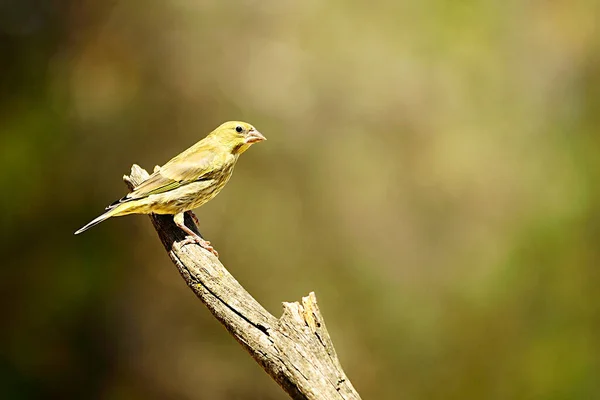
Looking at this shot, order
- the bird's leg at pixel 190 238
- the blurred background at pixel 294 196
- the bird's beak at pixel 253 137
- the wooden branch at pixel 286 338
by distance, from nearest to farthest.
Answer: the wooden branch at pixel 286 338, the bird's leg at pixel 190 238, the bird's beak at pixel 253 137, the blurred background at pixel 294 196

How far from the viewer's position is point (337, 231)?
6984mm

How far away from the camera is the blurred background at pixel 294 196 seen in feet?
22.8

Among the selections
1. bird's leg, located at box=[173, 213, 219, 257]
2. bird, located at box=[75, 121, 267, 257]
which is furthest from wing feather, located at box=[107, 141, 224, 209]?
bird's leg, located at box=[173, 213, 219, 257]

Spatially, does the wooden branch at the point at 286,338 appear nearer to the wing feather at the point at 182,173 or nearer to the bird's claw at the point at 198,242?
the bird's claw at the point at 198,242

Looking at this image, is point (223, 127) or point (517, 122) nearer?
point (223, 127)

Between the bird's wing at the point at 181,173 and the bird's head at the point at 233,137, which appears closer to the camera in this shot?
the bird's wing at the point at 181,173

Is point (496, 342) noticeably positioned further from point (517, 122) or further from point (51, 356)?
point (51, 356)

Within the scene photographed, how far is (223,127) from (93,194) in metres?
3.35

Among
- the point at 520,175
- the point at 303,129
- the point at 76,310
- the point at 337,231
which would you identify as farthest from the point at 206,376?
the point at 520,175

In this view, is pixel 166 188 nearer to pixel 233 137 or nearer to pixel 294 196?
pixel 233 137

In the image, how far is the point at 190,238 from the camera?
12.7 feet

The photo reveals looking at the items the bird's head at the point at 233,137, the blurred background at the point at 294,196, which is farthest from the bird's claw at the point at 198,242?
the blurred background at the point at 294,196

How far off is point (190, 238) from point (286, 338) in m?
0.83

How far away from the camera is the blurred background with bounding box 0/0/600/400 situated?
6.95 m
